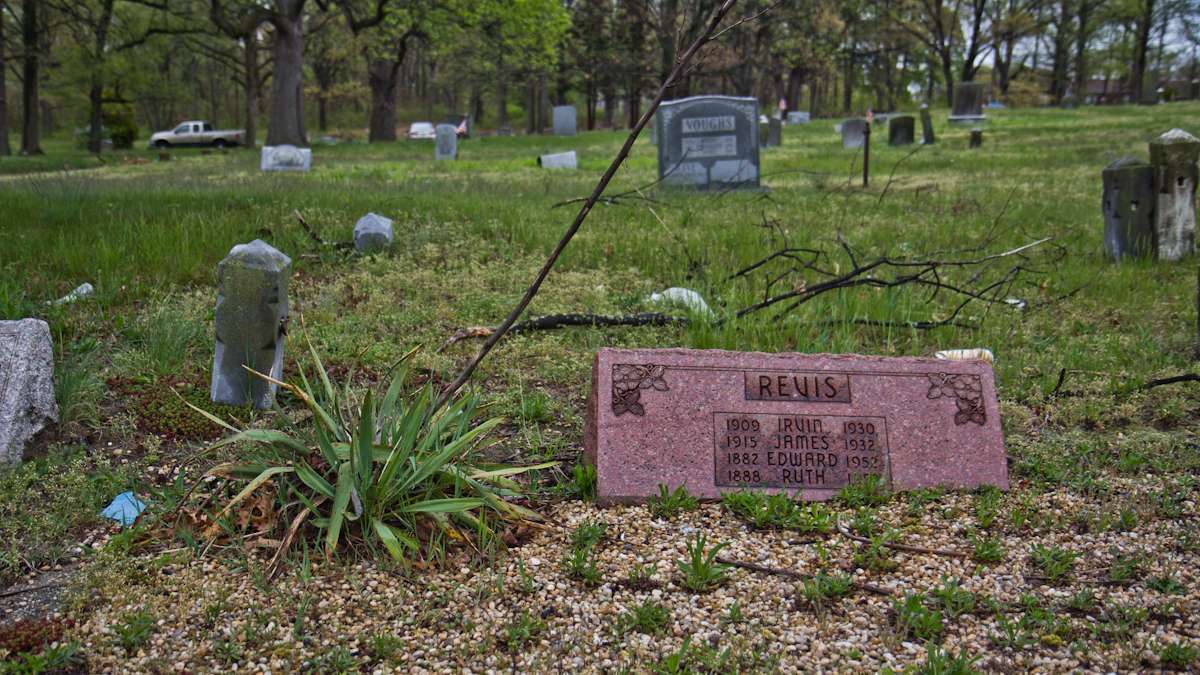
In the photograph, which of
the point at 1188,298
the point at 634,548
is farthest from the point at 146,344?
the point at 1188,298

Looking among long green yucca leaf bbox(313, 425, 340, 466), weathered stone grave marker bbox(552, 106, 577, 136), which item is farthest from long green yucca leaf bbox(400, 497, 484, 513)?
weathered stone grave marker bbox(552, 106, 577, 136)

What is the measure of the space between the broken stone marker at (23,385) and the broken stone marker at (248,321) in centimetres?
71

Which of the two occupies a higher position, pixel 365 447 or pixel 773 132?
pixel 773 132

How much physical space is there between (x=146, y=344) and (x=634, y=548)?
3385 millimetres

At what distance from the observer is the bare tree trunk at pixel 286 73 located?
80.7 ft

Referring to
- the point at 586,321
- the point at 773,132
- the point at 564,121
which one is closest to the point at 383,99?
the point at 564,121

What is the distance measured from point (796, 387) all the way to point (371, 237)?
198 inches

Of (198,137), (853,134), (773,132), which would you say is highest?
(198,137)

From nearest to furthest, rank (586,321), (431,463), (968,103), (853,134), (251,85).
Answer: (431,463)
(586,321)
(853,134)
(968,103)
(251,85)

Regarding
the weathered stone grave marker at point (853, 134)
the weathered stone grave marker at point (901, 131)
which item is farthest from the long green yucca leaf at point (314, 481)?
the weathered stone grave marker at point (853, 134)

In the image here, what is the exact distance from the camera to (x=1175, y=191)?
752 centimetres

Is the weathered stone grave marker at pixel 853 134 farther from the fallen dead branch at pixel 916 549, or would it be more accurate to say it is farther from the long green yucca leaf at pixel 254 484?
the long green yucca leaf at pixel 254 484

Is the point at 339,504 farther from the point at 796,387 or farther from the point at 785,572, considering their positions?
the point at 796,387

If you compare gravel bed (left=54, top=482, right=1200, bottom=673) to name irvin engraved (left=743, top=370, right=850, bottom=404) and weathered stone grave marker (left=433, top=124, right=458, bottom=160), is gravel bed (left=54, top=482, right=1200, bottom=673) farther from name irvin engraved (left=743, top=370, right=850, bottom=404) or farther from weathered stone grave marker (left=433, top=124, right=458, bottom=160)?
weathered stone grave marker (left=433, top=124, right=458, bottom=160)
